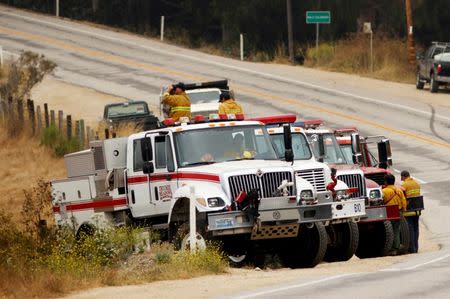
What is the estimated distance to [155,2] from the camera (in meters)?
77.7

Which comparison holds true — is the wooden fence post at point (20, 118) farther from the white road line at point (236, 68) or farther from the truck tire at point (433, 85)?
the truck tire at point (433, 85)

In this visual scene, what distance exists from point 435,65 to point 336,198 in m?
30.4

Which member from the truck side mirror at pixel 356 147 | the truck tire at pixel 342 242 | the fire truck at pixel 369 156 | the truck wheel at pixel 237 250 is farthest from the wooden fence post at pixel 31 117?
the truck wheel at pixel 237 250

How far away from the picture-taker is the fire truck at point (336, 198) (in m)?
20.7

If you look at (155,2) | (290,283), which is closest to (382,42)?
(155,2)

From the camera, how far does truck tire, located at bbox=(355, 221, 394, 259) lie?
22.7m

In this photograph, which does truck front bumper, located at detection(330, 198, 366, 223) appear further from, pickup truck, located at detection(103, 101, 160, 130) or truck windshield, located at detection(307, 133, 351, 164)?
pickup truck, located at detection(103, 101, 160, 130)

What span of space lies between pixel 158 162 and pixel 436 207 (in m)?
11.4

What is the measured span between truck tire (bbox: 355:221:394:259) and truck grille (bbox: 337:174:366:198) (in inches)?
23.6

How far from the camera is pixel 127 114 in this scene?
40969mm

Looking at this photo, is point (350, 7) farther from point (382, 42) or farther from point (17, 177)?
→ point (17, 177)

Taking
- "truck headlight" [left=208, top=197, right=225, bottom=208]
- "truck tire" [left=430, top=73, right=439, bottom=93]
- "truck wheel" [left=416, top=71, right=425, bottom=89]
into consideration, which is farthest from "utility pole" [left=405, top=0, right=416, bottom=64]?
"truck headlight" [left=208, top=197, right=225, bottom=208]

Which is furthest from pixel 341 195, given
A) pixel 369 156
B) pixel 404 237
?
pixel 369 156

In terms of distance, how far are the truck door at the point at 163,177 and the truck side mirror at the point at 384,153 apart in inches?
193
